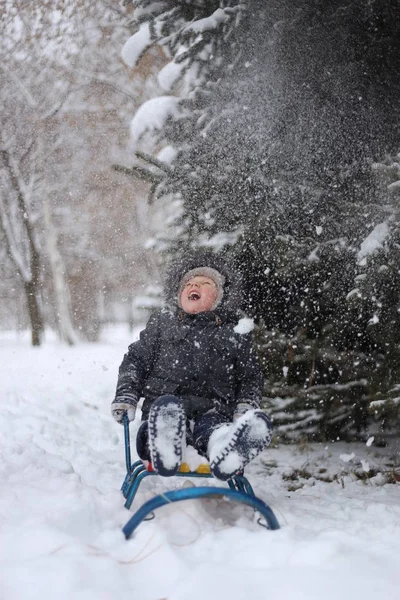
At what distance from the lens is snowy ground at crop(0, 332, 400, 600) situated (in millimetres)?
1391

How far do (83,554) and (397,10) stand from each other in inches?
139

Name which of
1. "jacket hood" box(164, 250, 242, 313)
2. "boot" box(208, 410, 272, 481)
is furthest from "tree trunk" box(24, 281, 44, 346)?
"boot" box(208, 410, 272, 481)

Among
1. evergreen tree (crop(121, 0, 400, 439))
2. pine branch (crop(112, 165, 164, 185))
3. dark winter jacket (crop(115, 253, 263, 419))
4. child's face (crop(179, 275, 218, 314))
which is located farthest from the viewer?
pine branch (crop(112, 165, 164, 185))

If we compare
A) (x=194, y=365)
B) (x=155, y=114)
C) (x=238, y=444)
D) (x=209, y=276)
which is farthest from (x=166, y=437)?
(x=155, y=114)

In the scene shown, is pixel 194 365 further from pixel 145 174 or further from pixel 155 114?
pixel 155 114

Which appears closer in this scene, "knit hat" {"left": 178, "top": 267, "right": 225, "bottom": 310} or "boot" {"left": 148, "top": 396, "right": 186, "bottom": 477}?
"boot" {"left": 148, "top": 396, "right": 186, "bottom": 477}

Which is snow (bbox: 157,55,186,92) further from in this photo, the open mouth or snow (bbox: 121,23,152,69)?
the open mouth

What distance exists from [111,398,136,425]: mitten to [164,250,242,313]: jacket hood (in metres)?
0.69

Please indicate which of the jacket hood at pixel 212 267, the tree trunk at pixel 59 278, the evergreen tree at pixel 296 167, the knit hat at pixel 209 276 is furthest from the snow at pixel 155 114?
the tree trunk at pixel 59 278

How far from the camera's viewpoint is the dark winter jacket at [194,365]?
8.11 feet

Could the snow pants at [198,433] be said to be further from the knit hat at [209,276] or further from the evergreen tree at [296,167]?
the evergreen tree at [296,167]

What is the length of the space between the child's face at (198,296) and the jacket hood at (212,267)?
82mm

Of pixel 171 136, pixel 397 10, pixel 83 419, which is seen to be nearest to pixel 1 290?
pixel 83 419

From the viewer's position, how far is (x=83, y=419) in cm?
468
